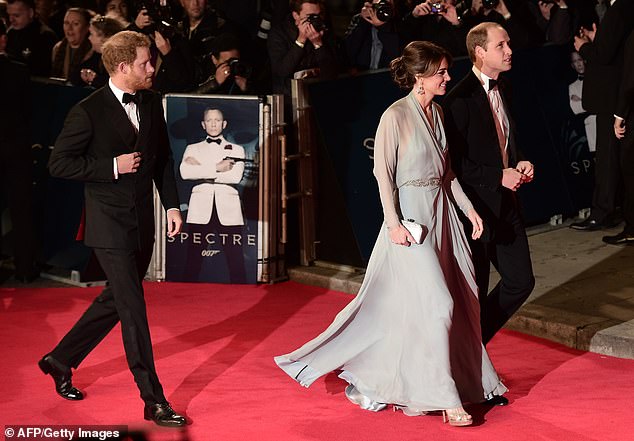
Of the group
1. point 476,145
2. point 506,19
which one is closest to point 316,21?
point 506,19

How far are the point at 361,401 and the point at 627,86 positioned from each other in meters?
4.71

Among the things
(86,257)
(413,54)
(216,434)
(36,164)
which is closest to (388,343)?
(216,434)

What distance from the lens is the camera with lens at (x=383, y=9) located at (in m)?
11.5

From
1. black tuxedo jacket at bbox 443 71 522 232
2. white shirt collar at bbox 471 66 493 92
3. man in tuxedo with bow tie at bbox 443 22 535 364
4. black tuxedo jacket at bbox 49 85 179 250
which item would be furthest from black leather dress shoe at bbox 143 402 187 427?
white shirt collar at bbox 471 66 493 92

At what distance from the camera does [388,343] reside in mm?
7434

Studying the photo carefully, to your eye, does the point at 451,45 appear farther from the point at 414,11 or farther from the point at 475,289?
the point at 475,289

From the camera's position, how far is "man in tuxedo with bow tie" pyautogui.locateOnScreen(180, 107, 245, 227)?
1089cm

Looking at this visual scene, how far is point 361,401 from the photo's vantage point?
7.49 meters

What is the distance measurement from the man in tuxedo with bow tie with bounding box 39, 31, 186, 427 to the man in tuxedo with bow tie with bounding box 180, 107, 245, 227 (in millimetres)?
3493

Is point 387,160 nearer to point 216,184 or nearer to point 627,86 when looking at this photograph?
point 216,184

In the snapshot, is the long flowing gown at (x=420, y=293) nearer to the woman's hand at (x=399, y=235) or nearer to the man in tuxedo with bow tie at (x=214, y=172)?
the woman's hand at (x=399, y=235)

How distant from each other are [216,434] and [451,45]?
5735 mm

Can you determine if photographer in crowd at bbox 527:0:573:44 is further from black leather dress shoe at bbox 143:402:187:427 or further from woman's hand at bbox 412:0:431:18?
black leather dress shoe at bbox 143:402:187:427

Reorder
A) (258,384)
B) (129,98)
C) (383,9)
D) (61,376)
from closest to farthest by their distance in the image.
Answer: (129,98), (61,376), (258,384), (383,9)
